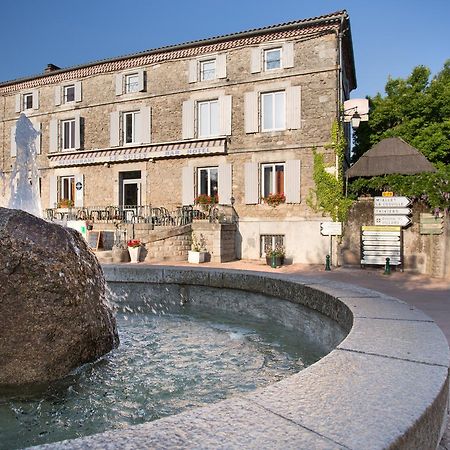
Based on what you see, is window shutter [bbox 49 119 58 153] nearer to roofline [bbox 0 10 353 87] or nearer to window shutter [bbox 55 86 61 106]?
window shutter [bbox 55 86 61 106]

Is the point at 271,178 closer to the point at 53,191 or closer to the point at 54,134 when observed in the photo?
the point at 53,191

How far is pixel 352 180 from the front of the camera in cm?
1738

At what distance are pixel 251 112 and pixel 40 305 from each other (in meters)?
16.1

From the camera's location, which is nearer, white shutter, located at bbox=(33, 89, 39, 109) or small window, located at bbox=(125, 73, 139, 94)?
small window, located at bbox=(125, 73, 139, 94)

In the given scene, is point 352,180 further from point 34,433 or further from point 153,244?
point 34,433

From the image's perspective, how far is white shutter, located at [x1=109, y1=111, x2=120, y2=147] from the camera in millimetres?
21203

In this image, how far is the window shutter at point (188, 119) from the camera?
19.5 metres

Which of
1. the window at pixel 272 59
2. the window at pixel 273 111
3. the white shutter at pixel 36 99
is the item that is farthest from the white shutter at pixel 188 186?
the white shutter at pixel 36 99

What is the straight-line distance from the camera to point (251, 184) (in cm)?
1816

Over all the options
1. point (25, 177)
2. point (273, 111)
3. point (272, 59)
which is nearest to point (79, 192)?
point (273, 111)

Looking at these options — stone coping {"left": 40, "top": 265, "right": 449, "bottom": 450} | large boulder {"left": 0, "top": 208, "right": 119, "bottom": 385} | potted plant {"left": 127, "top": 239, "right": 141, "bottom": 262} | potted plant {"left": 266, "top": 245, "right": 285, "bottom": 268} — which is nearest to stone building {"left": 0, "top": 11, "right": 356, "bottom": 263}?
potted plant {"left": 266, "top": 245, "right": 285, "bottom": 268}

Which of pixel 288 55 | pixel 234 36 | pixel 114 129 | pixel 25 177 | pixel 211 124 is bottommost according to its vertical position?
pixel 25 177

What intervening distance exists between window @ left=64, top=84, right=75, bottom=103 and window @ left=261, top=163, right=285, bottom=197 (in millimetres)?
11724

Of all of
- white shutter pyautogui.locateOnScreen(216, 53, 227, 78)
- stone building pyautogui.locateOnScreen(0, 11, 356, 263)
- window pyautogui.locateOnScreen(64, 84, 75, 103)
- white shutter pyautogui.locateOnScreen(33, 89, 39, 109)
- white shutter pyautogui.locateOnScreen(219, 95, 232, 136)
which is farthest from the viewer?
white shutter pyautogui.locateOnScreen(33, 89, 39, 109)
